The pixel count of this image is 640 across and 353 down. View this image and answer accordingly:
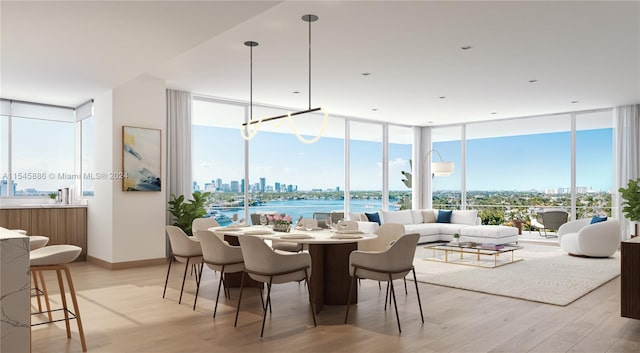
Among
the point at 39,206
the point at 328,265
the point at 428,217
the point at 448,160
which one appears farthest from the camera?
the point at 448,160

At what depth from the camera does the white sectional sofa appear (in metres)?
8.86

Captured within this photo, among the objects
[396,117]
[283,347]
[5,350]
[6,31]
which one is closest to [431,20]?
[283,347]

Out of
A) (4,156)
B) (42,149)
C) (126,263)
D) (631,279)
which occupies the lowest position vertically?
(126,263)

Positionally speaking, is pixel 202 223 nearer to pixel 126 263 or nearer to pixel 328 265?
pixel 126 263

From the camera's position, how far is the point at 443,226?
9930 millimetres

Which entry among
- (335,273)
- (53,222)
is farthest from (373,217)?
(53,222)

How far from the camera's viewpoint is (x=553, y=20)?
14.8 feet

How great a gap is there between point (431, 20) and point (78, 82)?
446cm

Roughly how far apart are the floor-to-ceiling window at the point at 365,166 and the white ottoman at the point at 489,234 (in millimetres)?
2540

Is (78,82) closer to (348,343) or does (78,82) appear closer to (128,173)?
(128,173)

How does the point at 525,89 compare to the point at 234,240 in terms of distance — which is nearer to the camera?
the point at 234,240

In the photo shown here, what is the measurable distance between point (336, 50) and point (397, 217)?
5.23m

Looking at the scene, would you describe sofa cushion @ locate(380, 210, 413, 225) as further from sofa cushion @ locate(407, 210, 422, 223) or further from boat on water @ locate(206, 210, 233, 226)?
boat on water @ locate(206, 210, 233, 226)

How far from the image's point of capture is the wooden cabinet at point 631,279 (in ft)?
12.5
